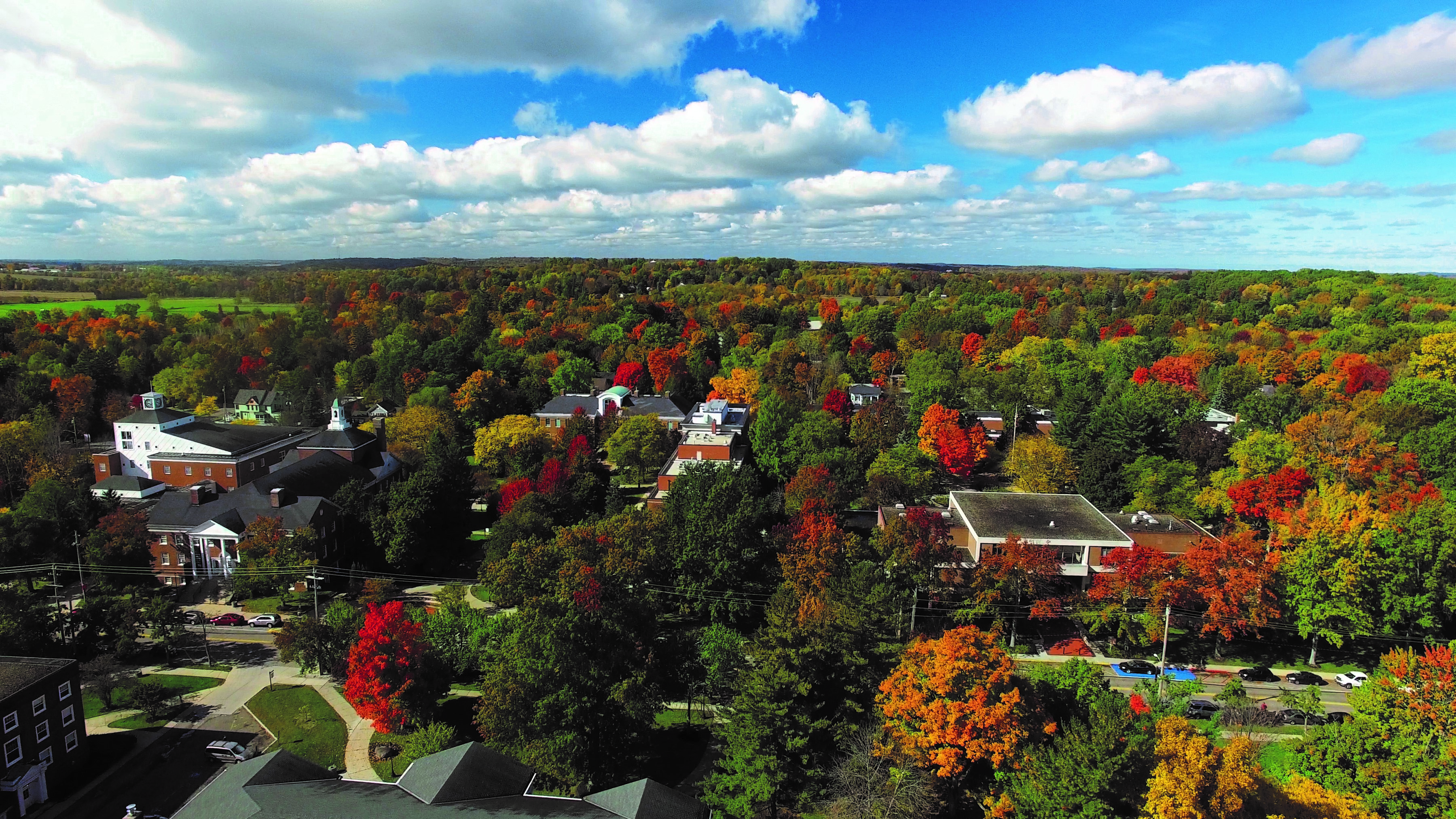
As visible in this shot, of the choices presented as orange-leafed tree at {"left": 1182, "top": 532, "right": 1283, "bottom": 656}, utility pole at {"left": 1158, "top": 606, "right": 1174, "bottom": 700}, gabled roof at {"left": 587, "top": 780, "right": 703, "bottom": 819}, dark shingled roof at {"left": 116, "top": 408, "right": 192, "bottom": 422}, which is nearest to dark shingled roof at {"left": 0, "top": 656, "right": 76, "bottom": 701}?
gabled roof at {"left": 587, "top": 780, "right": 703, "bottom": 819}

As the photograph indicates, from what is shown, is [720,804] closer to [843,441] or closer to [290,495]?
[290,495]

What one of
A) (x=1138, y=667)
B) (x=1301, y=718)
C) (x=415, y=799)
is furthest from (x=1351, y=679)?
(x=415, y=799)

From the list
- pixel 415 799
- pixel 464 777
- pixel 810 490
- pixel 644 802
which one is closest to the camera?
pixel 644 802

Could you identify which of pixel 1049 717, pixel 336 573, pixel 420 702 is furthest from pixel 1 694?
pixel 1049 717

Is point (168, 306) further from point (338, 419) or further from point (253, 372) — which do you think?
point (338, 419)

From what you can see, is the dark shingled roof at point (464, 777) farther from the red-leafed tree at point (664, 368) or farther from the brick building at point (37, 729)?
the red-leafed tree at point (664, 368)
